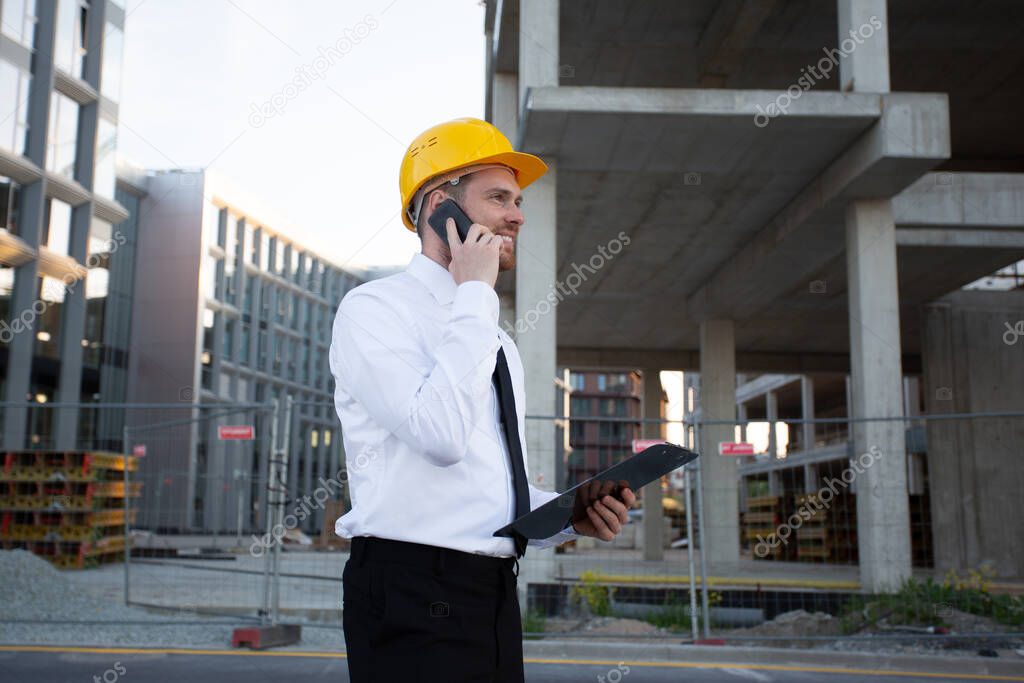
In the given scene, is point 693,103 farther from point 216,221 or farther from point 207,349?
point 216,221

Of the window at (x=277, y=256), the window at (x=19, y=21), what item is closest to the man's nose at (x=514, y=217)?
the window at (x=19, y=21)

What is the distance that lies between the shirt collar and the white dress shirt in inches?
1.2

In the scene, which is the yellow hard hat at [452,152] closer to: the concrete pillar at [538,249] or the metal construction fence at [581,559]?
the metal construction fence at [581,559]

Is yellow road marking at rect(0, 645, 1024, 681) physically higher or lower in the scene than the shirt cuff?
lower

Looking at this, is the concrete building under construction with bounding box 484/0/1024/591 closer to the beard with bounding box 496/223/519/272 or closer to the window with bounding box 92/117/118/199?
the beard with bounding box 496/223/519/272

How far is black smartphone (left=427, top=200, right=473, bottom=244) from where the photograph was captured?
2066mm

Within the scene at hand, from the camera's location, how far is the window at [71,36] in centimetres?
3216

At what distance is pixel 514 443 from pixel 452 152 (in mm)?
711

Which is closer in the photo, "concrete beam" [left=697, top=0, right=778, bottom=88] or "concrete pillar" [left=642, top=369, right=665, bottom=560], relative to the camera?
"concrete beam" [left=697, top=0, right=778, bottom=88]

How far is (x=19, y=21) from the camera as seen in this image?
30297mm

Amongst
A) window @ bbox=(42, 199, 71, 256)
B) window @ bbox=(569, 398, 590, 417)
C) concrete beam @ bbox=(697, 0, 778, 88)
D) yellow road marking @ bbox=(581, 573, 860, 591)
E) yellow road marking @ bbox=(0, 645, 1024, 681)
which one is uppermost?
window @ bbox=(569, 398, 590, 417)

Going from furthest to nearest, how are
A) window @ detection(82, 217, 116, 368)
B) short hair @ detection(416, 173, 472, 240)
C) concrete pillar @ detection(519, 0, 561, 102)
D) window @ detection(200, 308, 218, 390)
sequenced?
1. window @ detection(200, 308, 218, 390)
2. window @ detection(82, 217, 116, 368)
3. concrete pillar @ detection(519, 0, 561, 102)
4. short hair @ detection(416, 173, 472, 240)

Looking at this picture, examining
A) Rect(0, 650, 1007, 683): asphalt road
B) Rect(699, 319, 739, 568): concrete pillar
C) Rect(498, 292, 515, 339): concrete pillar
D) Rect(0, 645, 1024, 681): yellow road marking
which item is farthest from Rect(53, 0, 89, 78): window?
Rect(0, 650, 1007, 683): asphalt road

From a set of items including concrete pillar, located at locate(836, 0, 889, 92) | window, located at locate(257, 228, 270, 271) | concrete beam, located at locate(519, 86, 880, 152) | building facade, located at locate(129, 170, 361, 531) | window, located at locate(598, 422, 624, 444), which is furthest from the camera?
window, located at locate(598, 422, 624, 444)
